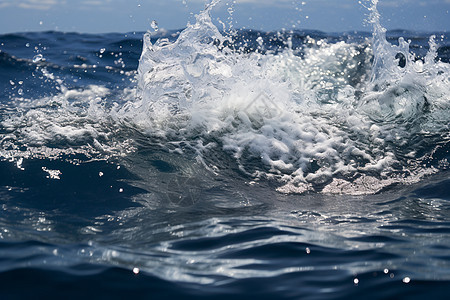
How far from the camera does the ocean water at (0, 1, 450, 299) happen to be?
2375mm

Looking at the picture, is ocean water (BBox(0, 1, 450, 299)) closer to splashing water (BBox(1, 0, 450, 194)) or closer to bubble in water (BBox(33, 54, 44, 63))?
splashing water (BBox(1, 0, 450, 194))

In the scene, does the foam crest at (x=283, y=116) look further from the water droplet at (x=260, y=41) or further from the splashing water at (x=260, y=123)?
the water droplet at (x=260, y=41)

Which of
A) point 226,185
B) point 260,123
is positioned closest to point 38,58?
point 260,123

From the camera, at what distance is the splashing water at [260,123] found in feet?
14.5

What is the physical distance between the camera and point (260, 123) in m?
5.00

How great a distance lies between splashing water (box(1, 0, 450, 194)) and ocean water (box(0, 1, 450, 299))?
2cm

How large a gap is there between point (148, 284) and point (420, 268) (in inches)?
51.2

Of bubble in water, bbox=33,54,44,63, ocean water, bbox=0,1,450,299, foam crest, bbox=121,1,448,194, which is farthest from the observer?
bubble in water, bbox=33,54,44,63

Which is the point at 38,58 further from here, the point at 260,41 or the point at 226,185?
the point at 226,185

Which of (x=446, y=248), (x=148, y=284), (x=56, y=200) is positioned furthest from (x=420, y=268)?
(x=56, y=200)

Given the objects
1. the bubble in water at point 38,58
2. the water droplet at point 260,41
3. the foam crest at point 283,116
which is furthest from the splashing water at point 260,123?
the water droplet at point 260,41

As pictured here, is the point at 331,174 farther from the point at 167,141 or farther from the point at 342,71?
the point at 342,71

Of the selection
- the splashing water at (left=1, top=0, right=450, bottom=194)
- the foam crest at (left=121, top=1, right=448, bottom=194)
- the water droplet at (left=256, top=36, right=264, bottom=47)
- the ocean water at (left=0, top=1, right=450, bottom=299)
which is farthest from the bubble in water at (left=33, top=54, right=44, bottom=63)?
the foam crest at (left=121, top=1, right=448, bottom=194)

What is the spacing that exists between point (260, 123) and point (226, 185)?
116cm
